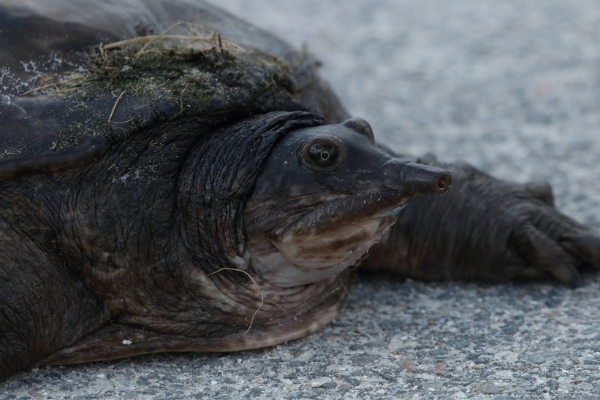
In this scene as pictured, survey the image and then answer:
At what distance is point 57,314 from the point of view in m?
2.71

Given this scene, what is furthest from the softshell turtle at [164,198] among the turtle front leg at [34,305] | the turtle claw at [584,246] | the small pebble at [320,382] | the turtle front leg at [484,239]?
the turtle claw at [584,246]

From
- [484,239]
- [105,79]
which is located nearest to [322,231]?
[105,79]

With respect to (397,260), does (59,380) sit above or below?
below

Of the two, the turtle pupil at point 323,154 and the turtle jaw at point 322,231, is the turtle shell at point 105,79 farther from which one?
the turtle jaw at point 322,231

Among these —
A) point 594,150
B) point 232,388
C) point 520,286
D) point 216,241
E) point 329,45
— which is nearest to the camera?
point 232,388

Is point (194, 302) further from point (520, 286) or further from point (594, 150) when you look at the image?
point (594, 150)

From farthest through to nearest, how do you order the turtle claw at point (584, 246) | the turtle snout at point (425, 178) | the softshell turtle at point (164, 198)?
1. the turtle claw at point (584, 246)
2. the softshell turtle at point (164, 198)
3. the turtle snout at point (425, 178)

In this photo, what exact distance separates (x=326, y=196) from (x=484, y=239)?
3.76ft

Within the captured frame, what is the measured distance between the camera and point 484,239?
3541mm

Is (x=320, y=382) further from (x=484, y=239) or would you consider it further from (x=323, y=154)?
(x=484, y=239)

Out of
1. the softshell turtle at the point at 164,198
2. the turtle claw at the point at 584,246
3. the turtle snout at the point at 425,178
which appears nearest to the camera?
the turtle snout at the point at 425,178

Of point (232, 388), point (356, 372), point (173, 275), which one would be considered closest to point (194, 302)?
point (173, 275)

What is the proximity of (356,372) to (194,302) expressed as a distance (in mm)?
628

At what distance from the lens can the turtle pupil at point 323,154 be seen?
269cm
